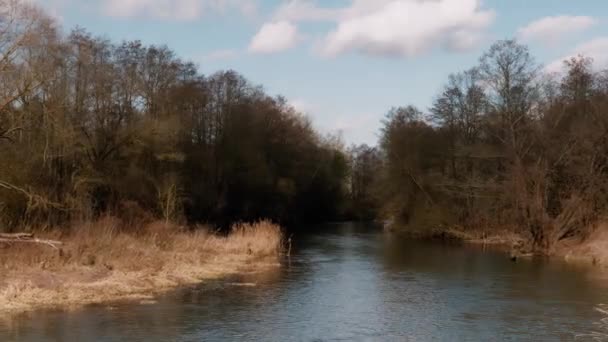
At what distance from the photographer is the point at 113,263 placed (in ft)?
83.0

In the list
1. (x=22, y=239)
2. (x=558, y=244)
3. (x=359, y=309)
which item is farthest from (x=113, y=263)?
(x=558, y=244)

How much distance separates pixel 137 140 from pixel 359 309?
30677mm

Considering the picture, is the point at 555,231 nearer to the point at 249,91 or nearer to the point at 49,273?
the point at 49,273

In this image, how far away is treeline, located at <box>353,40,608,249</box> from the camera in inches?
1677

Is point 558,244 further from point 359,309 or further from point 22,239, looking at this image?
point 22,239

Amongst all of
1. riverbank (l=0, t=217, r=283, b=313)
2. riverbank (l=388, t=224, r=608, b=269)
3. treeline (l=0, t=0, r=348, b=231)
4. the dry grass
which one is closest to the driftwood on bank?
riverbank (l=0, t=217, r=283, b=313)

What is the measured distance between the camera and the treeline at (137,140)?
96.7ft

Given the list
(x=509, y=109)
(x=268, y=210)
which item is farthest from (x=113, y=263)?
(x=268, y=210)

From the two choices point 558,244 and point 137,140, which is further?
point 137,140

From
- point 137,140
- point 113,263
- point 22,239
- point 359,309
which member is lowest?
point 359,309

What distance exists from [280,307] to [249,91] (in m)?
51.1

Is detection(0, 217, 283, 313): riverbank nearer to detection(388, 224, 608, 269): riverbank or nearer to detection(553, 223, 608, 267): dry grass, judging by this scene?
detection(388, 224, 608, 269): riverbank

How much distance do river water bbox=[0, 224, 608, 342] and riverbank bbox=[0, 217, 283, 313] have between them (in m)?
Answer: 1.36

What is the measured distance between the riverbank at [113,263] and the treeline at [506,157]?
62.9ft
